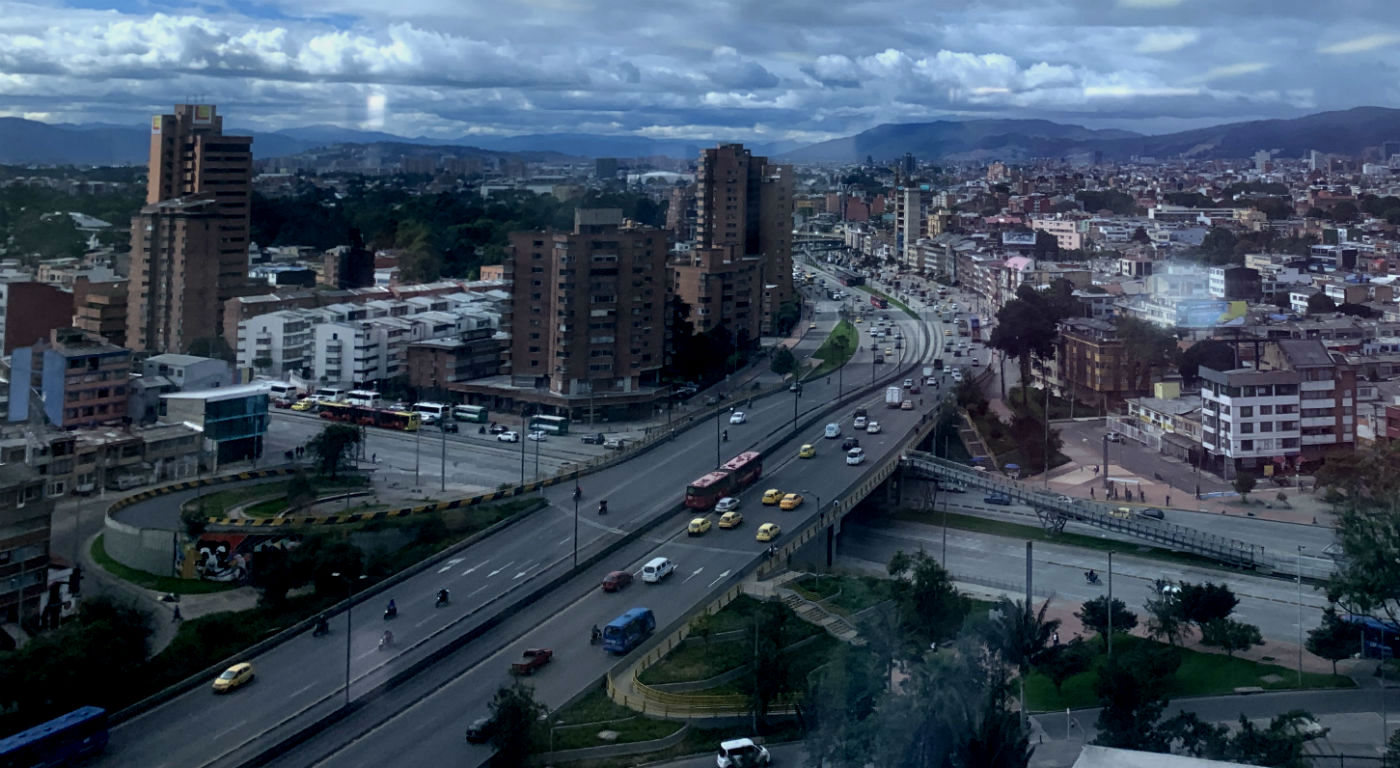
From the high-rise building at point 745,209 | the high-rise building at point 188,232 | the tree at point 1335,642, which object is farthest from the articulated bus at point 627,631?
the high-rise building at point 745,209

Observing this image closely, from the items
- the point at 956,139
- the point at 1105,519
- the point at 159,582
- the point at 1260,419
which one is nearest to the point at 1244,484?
the point at 1260,419

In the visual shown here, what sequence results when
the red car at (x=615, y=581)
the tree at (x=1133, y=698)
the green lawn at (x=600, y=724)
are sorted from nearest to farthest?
1. the tree at (x=1133, y=698)
2. the green lawn at (x=600, y=724)
3. the red car at (x=615, y=581)

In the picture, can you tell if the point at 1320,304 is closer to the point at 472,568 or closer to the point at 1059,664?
the point at 1059,664

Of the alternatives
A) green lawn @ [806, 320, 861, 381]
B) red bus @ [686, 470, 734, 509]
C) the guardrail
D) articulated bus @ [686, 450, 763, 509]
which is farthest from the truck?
red bus @ [686, 470, 734, 509]

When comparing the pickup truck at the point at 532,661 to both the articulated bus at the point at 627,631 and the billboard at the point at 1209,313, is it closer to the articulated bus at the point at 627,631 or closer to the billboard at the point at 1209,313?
the articulated bus at the point at 627,631

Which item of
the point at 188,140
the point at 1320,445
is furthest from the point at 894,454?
the point at 188,140

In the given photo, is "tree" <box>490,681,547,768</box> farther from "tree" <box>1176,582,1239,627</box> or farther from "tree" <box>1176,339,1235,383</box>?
"tree" <box>1176,339,1235,383</box>

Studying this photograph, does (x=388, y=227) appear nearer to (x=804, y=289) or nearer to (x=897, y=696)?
(x=804, y=289)
